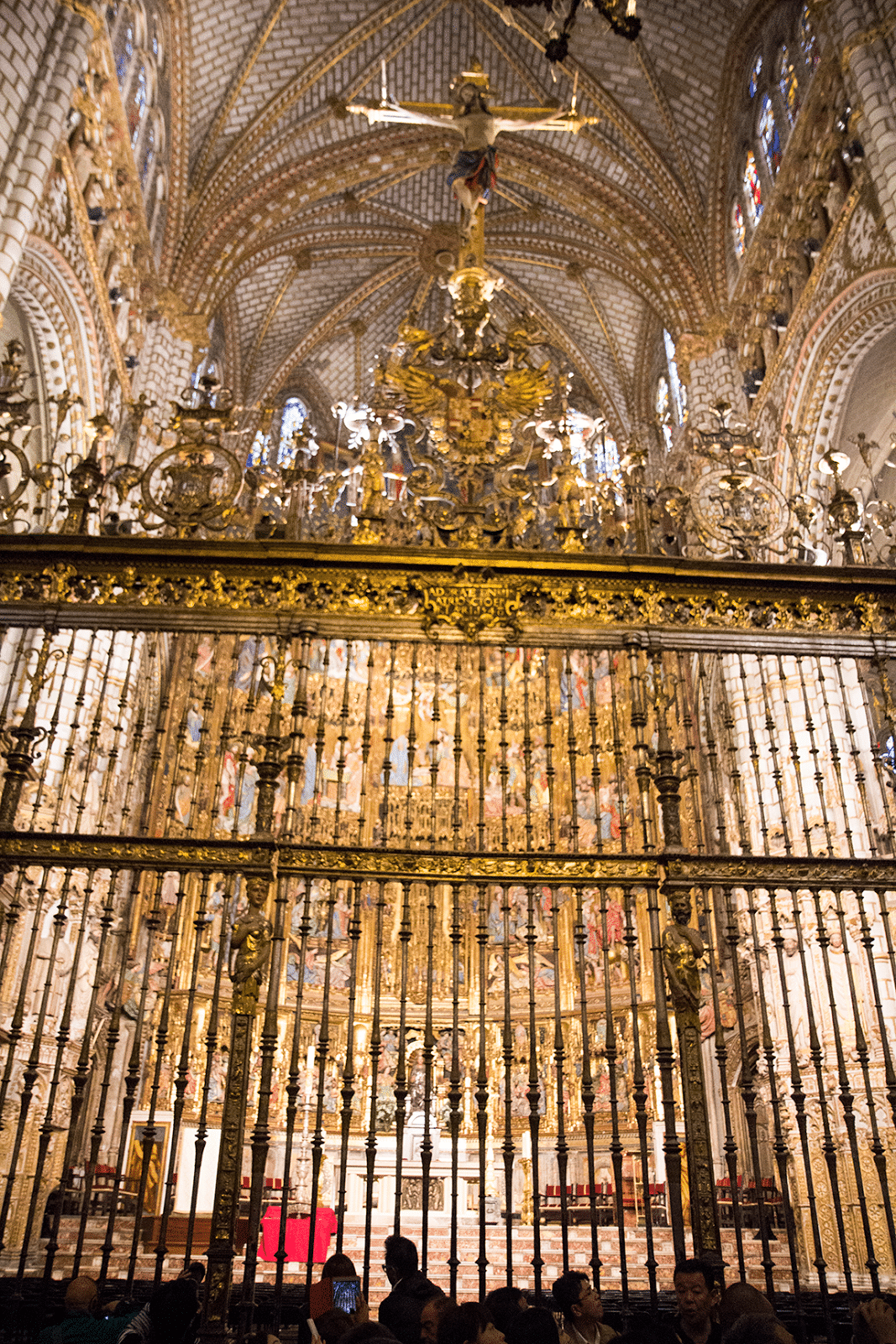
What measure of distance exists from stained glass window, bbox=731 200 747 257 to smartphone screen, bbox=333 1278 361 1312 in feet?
51.0

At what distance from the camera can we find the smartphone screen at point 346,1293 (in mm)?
4926

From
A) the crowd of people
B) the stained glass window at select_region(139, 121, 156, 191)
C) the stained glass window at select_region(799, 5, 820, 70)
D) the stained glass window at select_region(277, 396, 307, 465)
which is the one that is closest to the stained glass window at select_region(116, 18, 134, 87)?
the stained glass window at select_region(139, 121, 156, 191)

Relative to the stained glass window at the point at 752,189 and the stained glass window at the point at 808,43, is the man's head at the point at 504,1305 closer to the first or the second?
the stained glass window at the point at 808,43

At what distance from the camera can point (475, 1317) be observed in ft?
11.5

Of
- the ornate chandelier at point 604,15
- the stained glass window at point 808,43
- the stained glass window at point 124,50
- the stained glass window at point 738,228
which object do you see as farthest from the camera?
the stained glass window at point 738,228

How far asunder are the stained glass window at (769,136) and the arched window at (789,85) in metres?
0.44

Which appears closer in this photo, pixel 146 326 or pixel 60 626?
pixel 60 626

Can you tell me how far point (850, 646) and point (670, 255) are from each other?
12.9 meters

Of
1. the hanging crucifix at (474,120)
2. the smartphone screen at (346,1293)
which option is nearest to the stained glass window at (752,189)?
the hanging crucifix at (474,120)

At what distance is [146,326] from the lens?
645 inches

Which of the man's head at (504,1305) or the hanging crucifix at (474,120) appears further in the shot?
the hanging crucifix at (474,120)

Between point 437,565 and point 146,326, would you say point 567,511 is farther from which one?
point 146,326

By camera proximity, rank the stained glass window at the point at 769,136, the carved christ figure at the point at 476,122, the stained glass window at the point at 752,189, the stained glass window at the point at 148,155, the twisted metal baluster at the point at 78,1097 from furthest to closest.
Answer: the stained glass window at the point at 148,155 < the stained glass window at the point at 752,189 < the stained glass window at the point at 769,136 < the carved christ figure at the point at 476,122 < the twisted metal baluster at the point at 78,1097

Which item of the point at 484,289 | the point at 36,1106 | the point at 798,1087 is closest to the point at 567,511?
the point at 484,289
